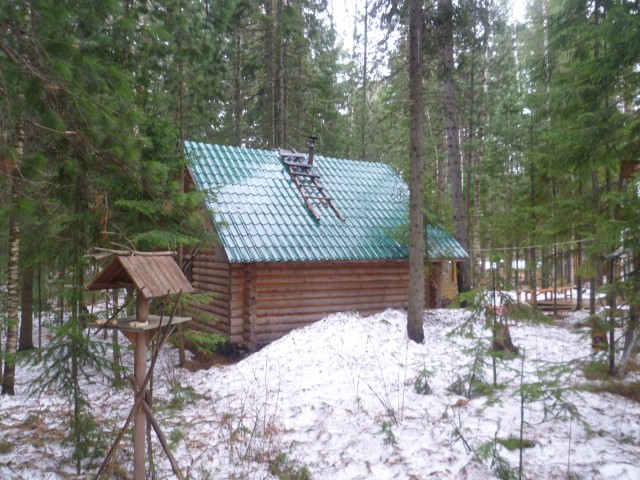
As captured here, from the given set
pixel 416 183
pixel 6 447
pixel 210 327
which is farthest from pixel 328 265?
pixel 6 447

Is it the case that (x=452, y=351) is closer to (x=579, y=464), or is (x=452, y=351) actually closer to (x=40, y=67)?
(x=579, y=464)

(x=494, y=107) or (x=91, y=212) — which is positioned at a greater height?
(x=494, y=107)

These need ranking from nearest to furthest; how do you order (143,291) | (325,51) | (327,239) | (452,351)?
(143,291), (452,351), (327,239), (325,51)

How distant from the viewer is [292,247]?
11062 mm

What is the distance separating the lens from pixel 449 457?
5270 mm

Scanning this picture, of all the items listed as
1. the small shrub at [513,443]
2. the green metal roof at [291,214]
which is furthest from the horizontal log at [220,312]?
the small shrub at [513,443]

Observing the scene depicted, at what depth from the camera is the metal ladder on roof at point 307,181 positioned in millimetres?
13055

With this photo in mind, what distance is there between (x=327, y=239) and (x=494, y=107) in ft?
47.5

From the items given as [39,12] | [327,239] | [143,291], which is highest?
[39,12]

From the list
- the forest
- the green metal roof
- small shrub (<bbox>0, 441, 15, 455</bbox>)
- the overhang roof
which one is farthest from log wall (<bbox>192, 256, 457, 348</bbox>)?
the overhang roof

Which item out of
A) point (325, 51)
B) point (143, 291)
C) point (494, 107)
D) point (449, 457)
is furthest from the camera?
point (325, 51)

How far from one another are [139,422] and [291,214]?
26.6 feet

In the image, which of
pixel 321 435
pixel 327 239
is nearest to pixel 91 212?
pixel 321 435

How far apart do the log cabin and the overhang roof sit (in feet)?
15.9
